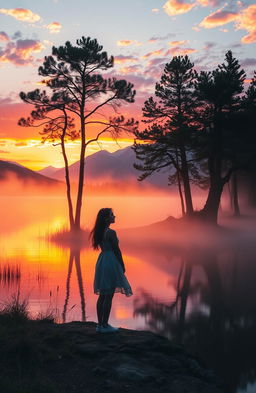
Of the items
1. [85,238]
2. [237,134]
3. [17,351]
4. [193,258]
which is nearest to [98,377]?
[17,351]

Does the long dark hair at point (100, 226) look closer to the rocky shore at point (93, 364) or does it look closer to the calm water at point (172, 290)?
the rocky shore at point (93, 364)

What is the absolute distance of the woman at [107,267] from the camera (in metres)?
9.08

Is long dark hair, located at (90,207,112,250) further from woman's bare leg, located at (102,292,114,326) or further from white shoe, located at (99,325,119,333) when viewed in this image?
white shoe, located at (99,325,119,333)

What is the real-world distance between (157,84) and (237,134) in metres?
7.46

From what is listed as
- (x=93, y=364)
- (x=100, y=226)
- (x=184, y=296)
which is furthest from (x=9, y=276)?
(x=93, y=364)

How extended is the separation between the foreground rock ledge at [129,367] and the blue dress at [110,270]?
2.88 ft

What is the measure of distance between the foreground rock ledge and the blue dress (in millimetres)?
877

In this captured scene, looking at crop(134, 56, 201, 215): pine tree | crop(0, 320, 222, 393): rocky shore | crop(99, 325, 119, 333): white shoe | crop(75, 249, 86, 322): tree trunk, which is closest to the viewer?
crop(0, 320, 222, 393): rocky shore

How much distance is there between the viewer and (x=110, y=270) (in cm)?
909

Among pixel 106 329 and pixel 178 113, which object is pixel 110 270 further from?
pixel 178 113

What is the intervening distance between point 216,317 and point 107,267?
520cm

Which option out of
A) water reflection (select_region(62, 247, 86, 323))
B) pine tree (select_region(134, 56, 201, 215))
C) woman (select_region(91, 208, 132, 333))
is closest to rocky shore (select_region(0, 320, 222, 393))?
woman (select_region(91, 208, 132, 333))

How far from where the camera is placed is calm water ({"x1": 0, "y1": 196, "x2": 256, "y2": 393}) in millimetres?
10742

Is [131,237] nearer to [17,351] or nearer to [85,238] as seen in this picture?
[85,238]
